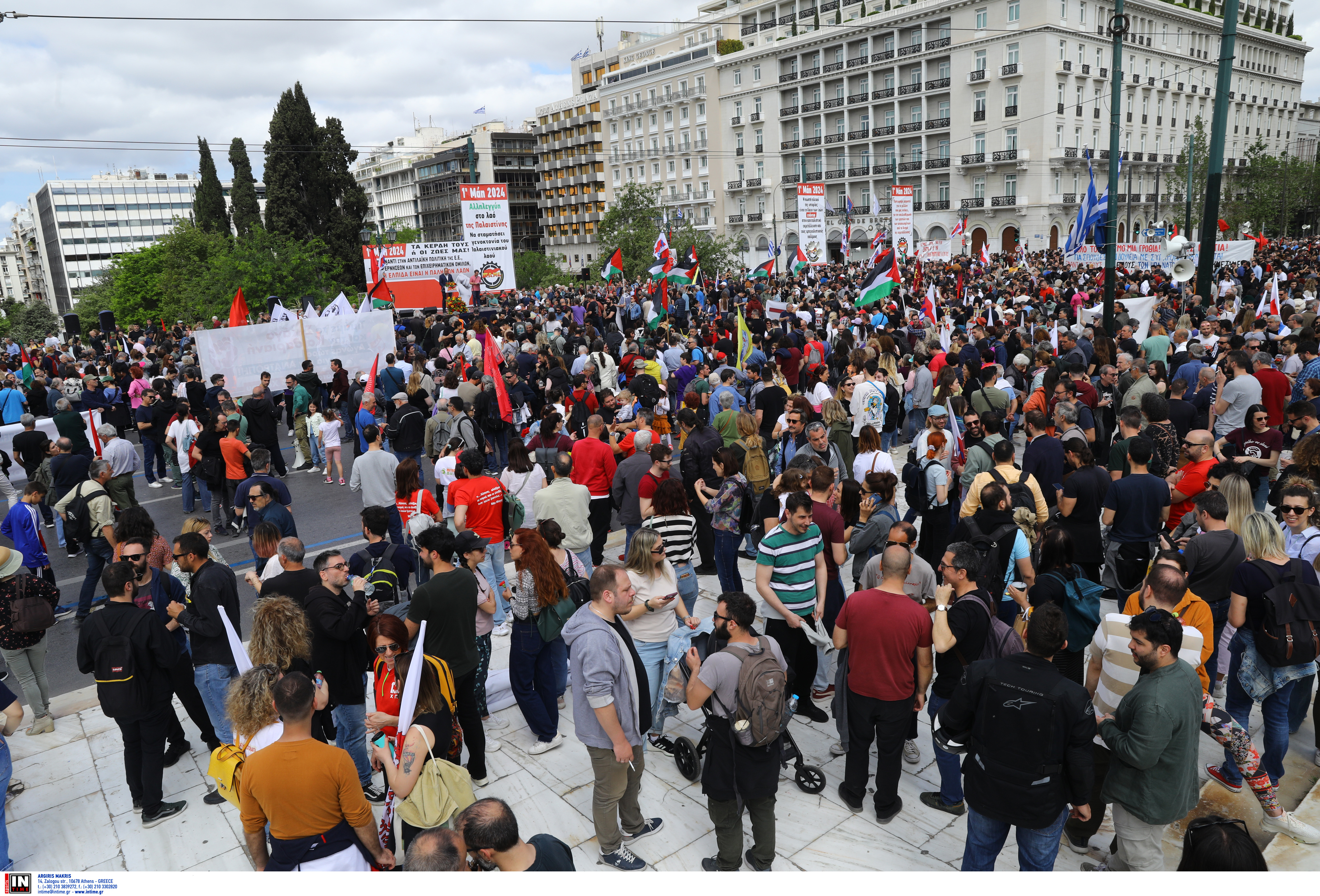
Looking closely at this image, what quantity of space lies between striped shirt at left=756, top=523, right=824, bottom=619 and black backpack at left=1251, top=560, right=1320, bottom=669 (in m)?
2.59

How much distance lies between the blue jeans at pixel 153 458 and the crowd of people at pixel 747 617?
10.0 feet

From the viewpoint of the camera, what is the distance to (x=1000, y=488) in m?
5.27

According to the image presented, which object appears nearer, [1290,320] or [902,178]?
[1290,320]

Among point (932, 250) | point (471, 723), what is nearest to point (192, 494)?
point (471, 723)

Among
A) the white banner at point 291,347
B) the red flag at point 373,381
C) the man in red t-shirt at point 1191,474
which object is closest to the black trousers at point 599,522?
the man in red t-shirt at point 1191,474

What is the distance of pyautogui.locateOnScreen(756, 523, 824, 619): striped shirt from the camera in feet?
17.5

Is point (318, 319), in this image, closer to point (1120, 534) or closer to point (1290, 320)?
point (1120, 534)

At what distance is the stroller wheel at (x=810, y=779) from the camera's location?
16.4 ft

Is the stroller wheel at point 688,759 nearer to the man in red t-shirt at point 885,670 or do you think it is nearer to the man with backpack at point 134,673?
the man in red t-shirt at point 885,670

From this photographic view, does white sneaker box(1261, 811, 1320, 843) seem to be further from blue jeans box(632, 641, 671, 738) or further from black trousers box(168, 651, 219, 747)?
black trousers box(168, 651, 219, 747)

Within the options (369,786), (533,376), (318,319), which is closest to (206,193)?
(318,319)

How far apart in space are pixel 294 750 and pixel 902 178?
227ft

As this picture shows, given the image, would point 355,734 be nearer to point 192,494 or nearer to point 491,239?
point 192,494

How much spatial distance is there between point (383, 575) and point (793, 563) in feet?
9.06
